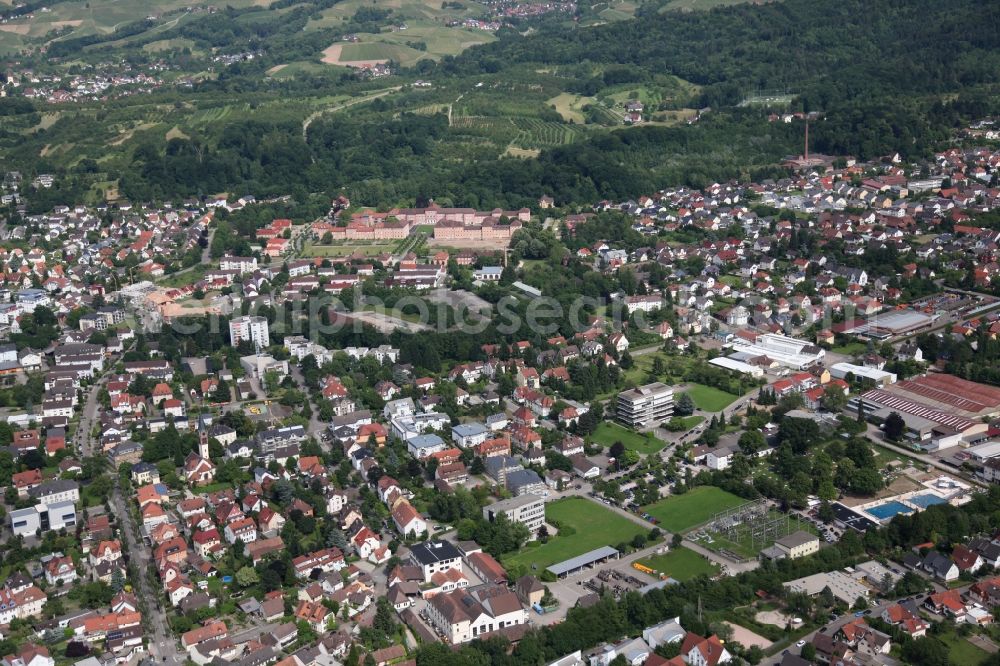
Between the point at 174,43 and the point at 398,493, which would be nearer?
the point at 398,493

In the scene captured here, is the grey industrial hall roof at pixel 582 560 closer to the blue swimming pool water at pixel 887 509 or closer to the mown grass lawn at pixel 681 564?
the mown grass lawn at pixel 681 564

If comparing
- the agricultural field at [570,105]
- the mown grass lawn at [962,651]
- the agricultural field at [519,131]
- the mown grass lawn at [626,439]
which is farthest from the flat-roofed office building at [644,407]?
the agricultural field at [570,105]

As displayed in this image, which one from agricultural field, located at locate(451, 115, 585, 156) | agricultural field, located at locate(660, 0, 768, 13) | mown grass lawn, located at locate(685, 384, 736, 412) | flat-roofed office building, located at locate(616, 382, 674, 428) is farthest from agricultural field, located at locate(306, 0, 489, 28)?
flat-roofed office building, located at locate(616, 382, 674, 428)

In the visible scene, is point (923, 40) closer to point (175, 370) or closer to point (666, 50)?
point (666, 50)

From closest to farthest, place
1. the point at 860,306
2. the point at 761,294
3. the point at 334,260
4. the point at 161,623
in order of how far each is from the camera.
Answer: the point at 161,623 → the point at 860,306 → the point at 761,294 → the point at 334,260

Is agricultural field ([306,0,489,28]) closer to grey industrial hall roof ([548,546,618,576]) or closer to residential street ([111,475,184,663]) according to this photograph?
residential street ([111,475,184,663])

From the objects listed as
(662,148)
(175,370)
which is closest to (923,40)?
(662,148)

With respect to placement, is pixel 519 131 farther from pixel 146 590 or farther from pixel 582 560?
pixel 146 590
